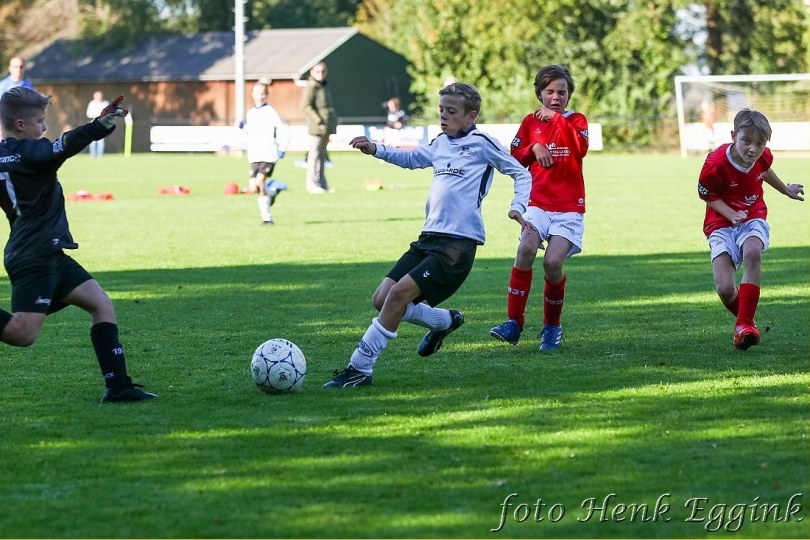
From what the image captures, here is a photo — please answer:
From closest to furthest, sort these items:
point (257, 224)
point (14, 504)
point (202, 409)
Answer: point (14, 504) < point (202, 409) < point (257, 224)

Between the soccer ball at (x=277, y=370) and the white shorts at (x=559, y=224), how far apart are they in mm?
2204

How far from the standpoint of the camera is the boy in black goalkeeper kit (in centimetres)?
635

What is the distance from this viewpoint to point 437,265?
22.7ft

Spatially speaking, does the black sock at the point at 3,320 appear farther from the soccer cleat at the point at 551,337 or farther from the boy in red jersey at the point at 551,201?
the soccer cleat at the point at 551,337

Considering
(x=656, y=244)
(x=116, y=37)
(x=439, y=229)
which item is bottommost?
(x=656, y=244)

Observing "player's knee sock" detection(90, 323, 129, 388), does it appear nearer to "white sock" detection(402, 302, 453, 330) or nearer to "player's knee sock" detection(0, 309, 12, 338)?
"player's knee sock" detection(0, 309, 12, 338)

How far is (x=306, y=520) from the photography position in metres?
4.42

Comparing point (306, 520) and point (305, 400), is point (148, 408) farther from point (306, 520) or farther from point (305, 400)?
point (306, 520)

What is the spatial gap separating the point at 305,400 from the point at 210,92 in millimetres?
52861

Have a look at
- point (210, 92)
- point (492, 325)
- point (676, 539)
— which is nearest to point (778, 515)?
point (676, 539)

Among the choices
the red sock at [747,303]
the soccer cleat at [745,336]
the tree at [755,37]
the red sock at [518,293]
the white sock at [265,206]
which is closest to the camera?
the soccer cleat at [745,336]

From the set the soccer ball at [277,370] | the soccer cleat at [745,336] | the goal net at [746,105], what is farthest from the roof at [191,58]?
the soccer ball at [277,370]

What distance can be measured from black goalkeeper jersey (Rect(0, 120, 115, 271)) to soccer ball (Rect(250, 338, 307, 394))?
3.85 ft

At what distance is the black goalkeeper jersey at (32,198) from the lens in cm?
630
